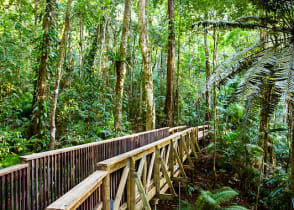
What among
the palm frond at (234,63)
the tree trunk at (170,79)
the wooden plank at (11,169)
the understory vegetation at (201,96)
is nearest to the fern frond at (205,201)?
the understory vegetation at (201,96)

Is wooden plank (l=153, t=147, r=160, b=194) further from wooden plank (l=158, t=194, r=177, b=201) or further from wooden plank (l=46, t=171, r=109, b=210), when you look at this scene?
wooden plank (l=46, t=171, r=109, b=210)

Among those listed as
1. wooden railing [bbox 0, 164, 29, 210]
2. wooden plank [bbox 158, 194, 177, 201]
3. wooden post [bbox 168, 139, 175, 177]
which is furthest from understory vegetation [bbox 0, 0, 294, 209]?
wooden railing [bbox 0, 164, 29, 210]

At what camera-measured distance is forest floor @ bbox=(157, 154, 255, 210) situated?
20.7 feet

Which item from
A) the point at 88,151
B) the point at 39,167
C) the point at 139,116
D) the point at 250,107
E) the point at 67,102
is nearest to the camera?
the point at 39,167

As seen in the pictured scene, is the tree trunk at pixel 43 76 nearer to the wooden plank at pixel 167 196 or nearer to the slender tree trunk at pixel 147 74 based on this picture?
the slender tree trunk at pixel 147 74

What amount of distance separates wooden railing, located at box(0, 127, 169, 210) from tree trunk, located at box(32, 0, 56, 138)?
8.86ft

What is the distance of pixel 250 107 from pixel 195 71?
15.4 metres

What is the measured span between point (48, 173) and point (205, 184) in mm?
5704

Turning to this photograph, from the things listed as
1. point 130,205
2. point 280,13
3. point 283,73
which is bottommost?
point 130,205

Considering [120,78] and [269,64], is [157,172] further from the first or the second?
[120,78]

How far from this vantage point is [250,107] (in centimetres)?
496

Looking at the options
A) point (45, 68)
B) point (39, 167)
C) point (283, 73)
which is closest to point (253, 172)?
point (283, 73)

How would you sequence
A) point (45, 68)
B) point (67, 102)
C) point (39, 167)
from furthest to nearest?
point (67, 102) → point (45, 68) → point (39, 167)

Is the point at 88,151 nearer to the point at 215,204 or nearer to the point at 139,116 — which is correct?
the point at 215,204
